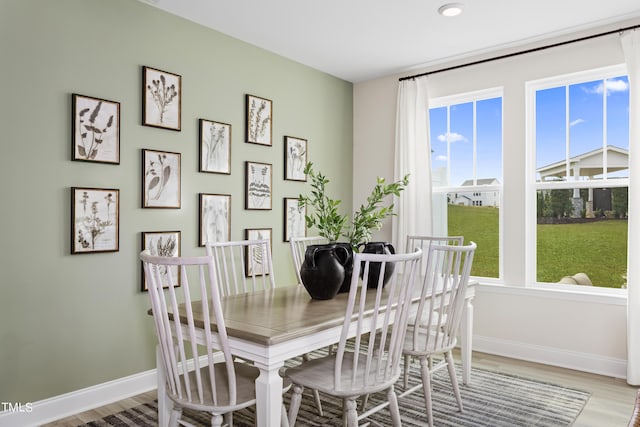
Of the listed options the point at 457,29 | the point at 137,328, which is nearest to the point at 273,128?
the point at 457,29

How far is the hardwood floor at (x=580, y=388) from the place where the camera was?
8.68ft

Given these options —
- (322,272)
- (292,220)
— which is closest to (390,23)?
(292,220)

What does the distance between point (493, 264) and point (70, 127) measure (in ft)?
11.4

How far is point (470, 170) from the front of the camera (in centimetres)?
425

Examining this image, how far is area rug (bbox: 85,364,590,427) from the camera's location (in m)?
2.61

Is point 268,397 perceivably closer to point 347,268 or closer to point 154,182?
point 347,268

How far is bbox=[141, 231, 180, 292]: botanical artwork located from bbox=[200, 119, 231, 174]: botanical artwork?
0.56 meters

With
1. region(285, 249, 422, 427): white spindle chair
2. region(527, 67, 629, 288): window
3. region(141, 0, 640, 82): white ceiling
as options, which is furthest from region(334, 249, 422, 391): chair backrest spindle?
region(527, 67, 629, 288): window

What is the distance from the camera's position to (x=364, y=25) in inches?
136

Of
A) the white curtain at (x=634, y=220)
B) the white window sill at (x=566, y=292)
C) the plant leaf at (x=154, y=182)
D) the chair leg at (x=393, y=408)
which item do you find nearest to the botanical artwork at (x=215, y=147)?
the plant leaf at (x=154, y=182)

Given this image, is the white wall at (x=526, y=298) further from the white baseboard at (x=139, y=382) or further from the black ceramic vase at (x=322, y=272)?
the black ceramic vase at (x=322, y=272)

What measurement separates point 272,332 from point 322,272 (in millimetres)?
670

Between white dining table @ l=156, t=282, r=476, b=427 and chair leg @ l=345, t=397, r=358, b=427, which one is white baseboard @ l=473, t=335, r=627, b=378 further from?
chair leg @ l=345, t=397, r=358, b=427

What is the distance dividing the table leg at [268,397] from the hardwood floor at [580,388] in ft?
4.93
